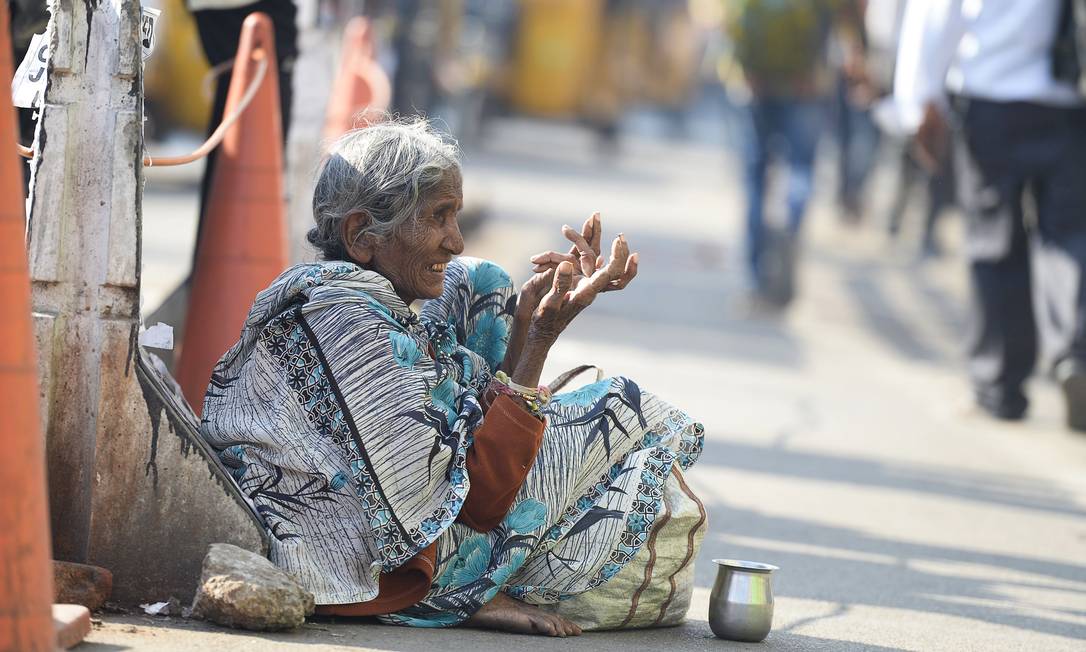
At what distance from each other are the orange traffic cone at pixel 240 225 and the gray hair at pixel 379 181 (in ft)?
4.11

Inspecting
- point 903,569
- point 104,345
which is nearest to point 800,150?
point 903,569

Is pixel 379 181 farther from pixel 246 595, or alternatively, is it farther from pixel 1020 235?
pixel 1020 235

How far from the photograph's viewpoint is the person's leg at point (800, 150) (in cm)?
1022

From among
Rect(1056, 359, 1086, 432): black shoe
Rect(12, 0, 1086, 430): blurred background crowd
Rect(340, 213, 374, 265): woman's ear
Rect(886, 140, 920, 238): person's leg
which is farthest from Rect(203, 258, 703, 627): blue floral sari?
Rect(886, 140, 920, 238): person's leg

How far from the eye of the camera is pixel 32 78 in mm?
3518

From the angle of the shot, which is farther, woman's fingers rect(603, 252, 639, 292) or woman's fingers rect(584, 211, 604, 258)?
woman's fingers rect(584, 211, 604, 258)

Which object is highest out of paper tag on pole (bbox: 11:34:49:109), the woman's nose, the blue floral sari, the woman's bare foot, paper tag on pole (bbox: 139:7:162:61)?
paper tag on pole (bbox: 139:7:162:61)

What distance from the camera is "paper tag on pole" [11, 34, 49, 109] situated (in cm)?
347

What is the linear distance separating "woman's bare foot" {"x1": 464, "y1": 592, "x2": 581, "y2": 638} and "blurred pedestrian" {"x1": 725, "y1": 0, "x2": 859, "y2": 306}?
22.2ft

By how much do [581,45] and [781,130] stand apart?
1409 centimetres

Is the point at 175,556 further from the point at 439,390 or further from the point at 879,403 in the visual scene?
the point at 879,403

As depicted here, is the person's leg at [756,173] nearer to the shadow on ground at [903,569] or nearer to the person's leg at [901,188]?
the shadow on ground at [903,569]

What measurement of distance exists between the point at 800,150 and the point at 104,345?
7313 mm

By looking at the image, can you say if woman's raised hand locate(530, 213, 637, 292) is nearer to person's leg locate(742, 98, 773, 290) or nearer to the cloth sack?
the cloth sack
